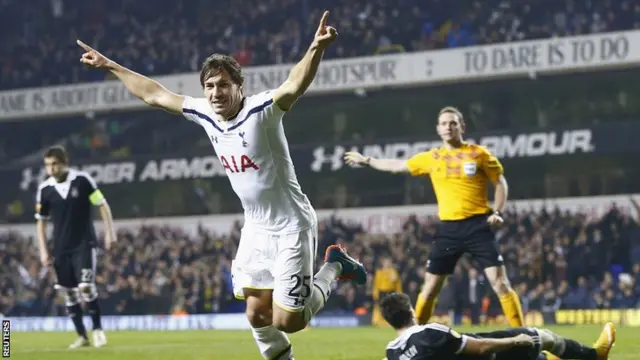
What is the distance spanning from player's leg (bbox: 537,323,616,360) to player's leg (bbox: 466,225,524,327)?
2678 mm

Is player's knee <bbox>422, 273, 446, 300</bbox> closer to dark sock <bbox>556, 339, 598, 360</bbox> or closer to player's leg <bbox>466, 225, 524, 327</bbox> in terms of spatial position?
player's leg <bbox>466, 225, 524, 327</bbox>

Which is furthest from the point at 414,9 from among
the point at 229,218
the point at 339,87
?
the point at 229,218

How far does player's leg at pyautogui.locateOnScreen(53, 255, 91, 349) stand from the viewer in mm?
14336

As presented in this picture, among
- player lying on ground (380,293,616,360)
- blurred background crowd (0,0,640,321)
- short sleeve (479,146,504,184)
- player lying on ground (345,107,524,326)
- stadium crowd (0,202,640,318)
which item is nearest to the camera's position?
player lying on ground (380,293,616,360)

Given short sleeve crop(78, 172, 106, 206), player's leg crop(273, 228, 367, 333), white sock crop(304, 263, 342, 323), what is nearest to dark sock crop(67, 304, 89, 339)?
short sleeve crop(78, 172, 106, 206)

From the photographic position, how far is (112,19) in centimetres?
4134

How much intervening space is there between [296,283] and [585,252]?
19.1 m

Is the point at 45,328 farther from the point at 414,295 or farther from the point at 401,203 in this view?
the point at 401,203

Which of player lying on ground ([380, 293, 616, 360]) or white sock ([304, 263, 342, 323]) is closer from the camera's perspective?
player lying on ground ([380, 293, 616, 360])

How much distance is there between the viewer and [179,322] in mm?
26656

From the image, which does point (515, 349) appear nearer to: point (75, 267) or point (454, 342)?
point (454, 342)

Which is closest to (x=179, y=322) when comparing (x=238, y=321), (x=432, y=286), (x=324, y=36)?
(x=238, y=321)

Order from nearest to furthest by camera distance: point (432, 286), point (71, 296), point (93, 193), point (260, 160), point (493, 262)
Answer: point (260, 160) → point (493, 262) → point (432, 286) → point (93, 193) → point (71, 296)

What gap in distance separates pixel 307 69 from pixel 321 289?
2112 mm
